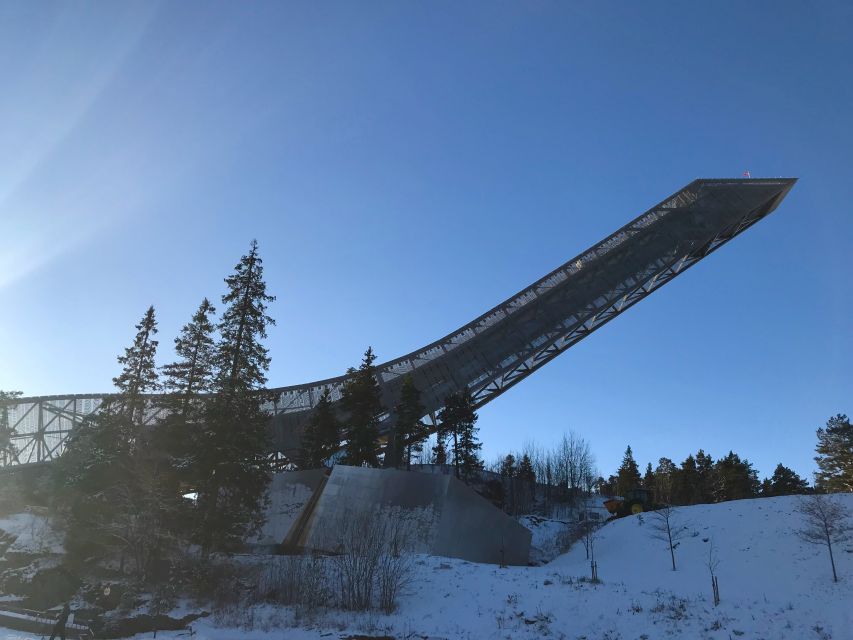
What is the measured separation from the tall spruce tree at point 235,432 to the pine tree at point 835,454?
47220mm

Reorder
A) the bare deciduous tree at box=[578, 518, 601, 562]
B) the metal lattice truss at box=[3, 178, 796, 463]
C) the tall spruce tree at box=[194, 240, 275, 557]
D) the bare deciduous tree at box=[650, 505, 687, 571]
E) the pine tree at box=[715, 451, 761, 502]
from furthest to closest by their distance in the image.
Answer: the pine tree at box=[715, 451, 761, 502] → the metal lattice truss at box=[3, 178, 796, 463] → the bare deciduous tree at box=[578, 518, 601, 562] → the bare deciduous tree at box=[650, 505, 687, 571] → the tall spruce tree at box=[194, 240, 275, 557]

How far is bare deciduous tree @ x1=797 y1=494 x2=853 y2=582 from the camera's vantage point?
97.5ft

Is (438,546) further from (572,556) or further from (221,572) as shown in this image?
(572,556)

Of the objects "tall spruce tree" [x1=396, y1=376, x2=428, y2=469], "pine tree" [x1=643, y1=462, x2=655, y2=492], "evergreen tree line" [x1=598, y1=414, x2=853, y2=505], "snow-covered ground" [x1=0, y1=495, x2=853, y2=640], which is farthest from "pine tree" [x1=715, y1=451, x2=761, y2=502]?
"tall spruce tree" [x1=396, y1=376, x2=428, y2=469]

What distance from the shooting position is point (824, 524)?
29.3 m

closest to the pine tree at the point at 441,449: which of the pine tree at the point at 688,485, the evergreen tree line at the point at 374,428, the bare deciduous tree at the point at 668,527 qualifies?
the evergreen tree line at the point at 374,428

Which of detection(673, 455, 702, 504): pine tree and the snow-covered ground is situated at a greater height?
detection(673, 455, 702, 504): pine tree

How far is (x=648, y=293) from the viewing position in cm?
5444

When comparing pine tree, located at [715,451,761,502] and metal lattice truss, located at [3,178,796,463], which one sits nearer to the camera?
metal lattice truss, located at [3,178,796,463]

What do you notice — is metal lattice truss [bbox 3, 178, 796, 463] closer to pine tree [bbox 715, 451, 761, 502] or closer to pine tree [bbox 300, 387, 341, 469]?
pine tree [bbox 300, 387, 341, 469]

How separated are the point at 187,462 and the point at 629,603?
60.9 feet

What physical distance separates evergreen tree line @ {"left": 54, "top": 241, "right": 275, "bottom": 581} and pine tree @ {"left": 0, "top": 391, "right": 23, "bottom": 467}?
888 inches

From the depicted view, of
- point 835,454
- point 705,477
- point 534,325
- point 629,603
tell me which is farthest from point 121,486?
point 705,477

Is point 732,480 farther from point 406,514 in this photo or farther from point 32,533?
point 32,533
